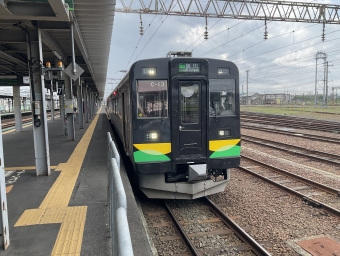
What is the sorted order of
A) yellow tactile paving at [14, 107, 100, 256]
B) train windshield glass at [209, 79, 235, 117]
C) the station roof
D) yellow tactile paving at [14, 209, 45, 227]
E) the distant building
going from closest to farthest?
yellow tactile paving at [14, 107, 100, 256]
yellow tactile paving at [14, 209, 45, 227]
the station roof
train windshield glass at [209, 79, 235, 117]
the distant building

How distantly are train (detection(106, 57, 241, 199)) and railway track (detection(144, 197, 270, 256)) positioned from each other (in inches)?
13.4

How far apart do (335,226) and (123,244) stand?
16.1 feet

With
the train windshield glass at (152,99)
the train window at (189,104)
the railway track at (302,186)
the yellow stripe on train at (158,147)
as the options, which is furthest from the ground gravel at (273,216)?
the train windshield glass at (152,99)

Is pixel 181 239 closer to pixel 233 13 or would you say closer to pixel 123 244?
pixel 123 244

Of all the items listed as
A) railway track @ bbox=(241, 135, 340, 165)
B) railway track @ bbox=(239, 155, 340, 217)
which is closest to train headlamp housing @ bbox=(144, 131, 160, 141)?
railway track @ bbox=(239, 155, 340, 217)

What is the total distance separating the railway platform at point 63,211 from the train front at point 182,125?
0.83 metres

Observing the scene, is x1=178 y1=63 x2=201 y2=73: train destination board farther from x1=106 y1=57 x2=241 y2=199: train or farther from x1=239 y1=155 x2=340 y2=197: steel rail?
x1=239 y1=155 x2=340 y2=197: steel rail

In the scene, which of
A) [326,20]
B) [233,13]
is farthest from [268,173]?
[326,20]

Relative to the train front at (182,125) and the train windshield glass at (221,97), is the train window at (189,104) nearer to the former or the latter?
the train front at (182,125)

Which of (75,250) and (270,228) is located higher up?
(75,250)

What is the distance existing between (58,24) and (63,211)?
529 centimetres

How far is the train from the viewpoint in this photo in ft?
19.5

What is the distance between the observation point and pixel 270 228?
5.12 m

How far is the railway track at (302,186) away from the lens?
613 centimetres
